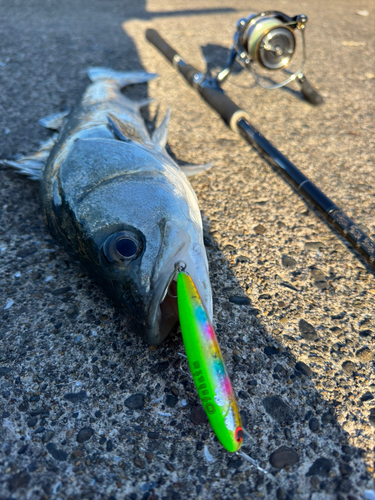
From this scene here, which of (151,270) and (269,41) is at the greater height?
(269,41)

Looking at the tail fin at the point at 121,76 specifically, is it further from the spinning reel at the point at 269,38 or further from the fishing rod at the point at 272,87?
the spinning reel at the point at 269,38

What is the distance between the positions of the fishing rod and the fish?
90 cm

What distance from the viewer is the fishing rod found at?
2.36m

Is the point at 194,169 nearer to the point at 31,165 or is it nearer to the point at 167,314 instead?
the point at 31,165

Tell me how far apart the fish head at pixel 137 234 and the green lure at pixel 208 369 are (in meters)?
0.11

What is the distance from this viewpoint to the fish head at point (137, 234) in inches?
65.1

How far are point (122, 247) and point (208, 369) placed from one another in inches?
Result: 25.5

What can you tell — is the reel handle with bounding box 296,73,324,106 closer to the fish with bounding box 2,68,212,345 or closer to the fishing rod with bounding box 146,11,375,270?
the fishing rod with bounding box 146,11,375,270

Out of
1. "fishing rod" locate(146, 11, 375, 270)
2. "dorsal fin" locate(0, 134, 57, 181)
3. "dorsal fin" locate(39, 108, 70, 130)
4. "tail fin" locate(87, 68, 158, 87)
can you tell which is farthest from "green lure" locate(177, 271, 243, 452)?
"tail fin" locate(87, 68, 158, 87)

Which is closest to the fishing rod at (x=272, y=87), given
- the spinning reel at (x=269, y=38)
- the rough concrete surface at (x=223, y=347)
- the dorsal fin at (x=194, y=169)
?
the spinning reel at (x=269, y=38)

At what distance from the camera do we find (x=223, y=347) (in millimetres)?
1886

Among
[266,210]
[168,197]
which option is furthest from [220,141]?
[168,197]

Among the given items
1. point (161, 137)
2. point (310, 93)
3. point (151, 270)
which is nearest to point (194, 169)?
point (161, 137)

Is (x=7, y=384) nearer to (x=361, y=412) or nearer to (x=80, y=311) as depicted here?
(x=80, y=311)
